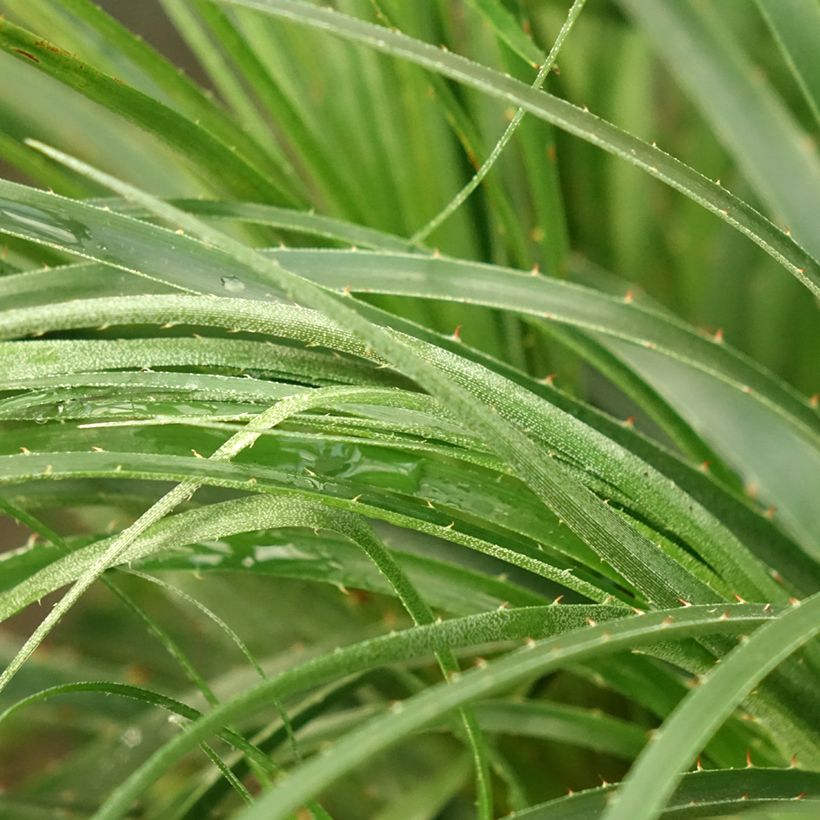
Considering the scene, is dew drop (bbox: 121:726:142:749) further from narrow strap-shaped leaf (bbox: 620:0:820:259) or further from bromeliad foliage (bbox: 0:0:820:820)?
narrow strap-shaped leaf (bbox: 620:0:820:259)

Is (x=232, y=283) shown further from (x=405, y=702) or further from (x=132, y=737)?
(x=132, y=737)

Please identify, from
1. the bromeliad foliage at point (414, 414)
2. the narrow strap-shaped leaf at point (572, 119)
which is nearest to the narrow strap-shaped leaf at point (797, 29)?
the bromeliad foliage at point (414, 414)

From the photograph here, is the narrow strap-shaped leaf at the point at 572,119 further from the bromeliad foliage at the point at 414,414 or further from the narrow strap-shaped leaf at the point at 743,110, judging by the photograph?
the narrow strap-shaped leaf at the point at 743,110

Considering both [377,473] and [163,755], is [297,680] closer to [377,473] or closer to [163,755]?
[163,755]

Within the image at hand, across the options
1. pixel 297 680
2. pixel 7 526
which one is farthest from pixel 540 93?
pixel 7 526

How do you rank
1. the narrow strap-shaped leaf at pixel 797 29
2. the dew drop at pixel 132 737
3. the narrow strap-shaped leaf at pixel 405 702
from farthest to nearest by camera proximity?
the dew drop at pixel 132 737
the narrow strap-shaped leaf at pixel 797 29
the narrow strap-shaped leaf at pixel 405 702

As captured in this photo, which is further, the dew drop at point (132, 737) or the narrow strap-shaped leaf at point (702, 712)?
the dew drop at point (132, 737)

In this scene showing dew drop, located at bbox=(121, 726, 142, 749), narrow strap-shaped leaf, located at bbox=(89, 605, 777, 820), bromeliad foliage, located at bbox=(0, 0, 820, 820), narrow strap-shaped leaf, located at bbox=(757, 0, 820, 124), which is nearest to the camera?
narrow strap-shaped leaf, located at bbox=(89, 605, 777, 820)

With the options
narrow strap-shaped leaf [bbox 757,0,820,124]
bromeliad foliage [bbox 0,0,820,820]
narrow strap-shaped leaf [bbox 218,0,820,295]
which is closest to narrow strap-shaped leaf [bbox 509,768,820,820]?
bromeliad foliage [bbox 0,0,820,820]
